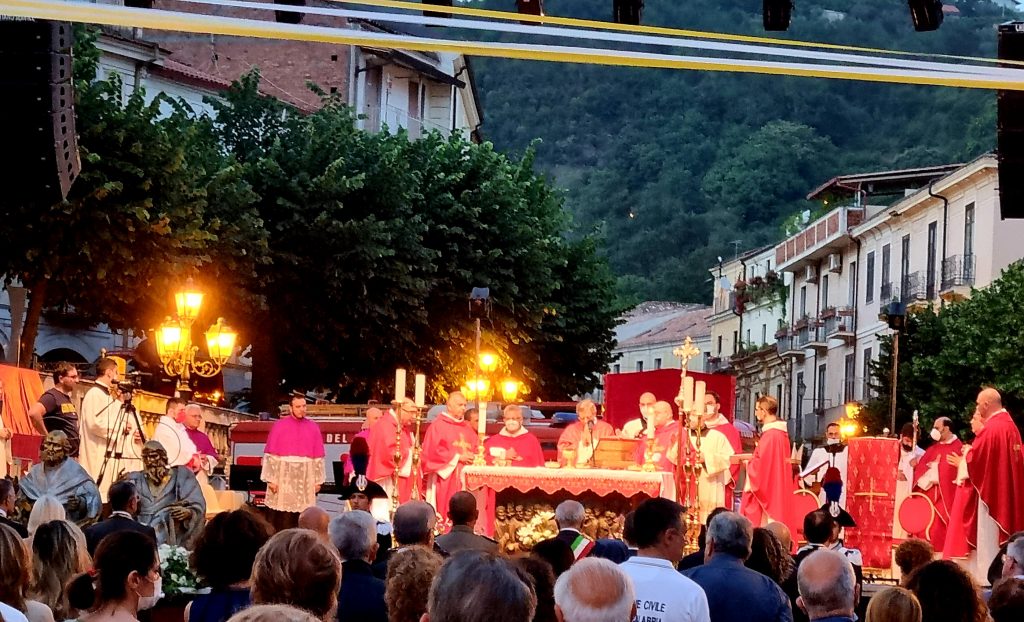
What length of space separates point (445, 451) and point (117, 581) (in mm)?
13884

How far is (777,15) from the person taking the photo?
1382 centimetres

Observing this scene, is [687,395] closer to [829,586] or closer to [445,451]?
[445,451]

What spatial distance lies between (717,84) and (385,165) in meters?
91.1

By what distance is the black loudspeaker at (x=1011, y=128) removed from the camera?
11.2 m

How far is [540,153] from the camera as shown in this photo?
131375mm

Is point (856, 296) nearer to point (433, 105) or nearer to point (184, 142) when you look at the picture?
point (433, 105)

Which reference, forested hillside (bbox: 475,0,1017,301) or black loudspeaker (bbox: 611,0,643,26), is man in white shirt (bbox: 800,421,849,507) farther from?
forested hillside (bbox: 475,0,1017,301)

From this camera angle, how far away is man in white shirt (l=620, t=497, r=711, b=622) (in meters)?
7.52

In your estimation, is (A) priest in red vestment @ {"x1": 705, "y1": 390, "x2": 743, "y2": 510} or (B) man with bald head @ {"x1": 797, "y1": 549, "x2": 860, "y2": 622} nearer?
(B) man with bald head @ {"x1": 797, "y1": 549, "x2": 860, "y2": 622}

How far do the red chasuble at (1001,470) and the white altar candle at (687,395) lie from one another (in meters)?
2.76

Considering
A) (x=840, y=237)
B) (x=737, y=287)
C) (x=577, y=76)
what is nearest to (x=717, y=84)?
(x=577, y=76)

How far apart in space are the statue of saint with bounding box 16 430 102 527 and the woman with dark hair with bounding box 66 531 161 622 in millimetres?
5539

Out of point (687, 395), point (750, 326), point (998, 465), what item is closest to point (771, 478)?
point (687, 395)

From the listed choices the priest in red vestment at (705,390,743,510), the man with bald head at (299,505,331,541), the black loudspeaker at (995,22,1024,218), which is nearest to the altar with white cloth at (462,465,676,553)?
the priest in red vestment at (705,390,743,510)
